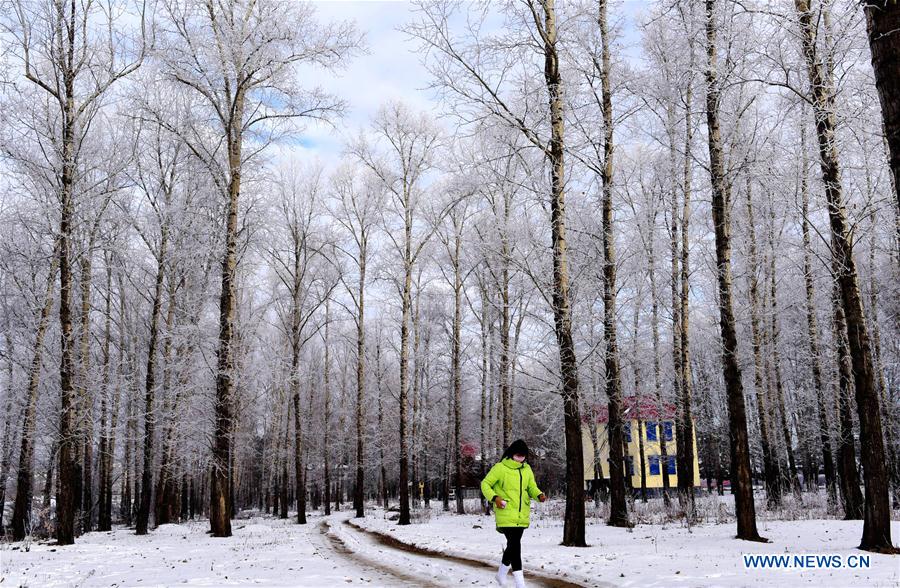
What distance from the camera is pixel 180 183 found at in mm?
20047

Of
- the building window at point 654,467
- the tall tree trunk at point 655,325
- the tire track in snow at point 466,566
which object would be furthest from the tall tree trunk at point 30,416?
the building window at point 654,467

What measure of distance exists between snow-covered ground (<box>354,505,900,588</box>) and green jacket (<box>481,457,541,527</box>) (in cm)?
125

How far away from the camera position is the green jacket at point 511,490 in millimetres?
6836

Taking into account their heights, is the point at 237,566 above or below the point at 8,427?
below

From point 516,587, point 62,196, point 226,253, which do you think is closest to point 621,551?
point 516,587

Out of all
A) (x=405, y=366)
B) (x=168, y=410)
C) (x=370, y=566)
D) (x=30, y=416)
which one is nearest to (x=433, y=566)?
(x=370, y=566)

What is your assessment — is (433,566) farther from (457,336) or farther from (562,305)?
(457,336)

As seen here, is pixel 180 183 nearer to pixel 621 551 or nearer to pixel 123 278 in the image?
pixel 123 278

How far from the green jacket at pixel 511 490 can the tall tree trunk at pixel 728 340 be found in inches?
198

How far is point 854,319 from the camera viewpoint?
9.48m

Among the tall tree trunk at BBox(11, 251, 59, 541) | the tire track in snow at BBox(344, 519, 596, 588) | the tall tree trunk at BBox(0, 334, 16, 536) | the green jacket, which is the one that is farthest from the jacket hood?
the tall tree trunk at BBox(0, 334, 16, 536)

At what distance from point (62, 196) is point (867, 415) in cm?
1622

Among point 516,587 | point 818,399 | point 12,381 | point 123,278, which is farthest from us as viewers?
point 123,278

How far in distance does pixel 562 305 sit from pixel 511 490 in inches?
198
